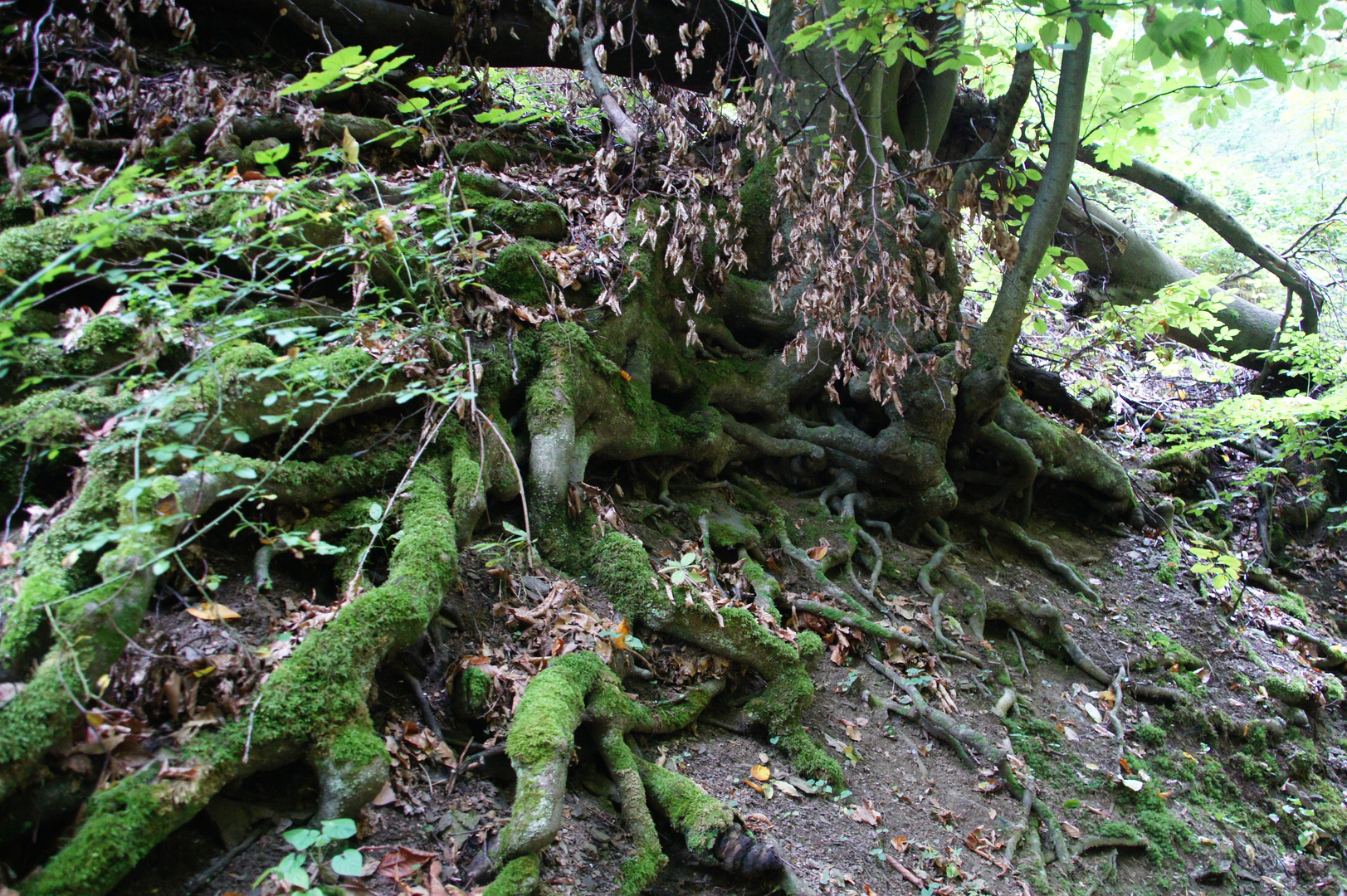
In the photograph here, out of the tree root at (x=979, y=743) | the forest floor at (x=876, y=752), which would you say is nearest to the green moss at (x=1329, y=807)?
the forest floor at (x=876, y=752)

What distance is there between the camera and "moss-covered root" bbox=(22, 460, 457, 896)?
189cm

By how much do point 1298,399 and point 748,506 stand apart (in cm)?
678

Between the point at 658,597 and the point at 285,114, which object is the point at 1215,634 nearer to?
the point at 658,597

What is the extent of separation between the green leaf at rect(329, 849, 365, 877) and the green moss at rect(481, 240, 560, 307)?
3317mm

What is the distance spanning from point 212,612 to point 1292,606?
390 inches

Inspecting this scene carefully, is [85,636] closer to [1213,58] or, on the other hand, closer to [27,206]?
[27,206]

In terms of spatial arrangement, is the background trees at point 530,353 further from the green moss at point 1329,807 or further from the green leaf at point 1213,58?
the green moss at point 1329,807

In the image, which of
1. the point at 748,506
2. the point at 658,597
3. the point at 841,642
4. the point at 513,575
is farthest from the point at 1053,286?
the point at 513,575

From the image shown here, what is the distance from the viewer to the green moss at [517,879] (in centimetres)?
230

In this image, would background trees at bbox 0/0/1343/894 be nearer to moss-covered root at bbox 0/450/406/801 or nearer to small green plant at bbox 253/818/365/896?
moss-covered root at bbox 0/450/406/801

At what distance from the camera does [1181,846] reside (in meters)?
4.67

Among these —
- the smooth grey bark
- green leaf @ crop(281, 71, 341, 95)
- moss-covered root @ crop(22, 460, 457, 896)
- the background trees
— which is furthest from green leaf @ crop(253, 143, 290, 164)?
the smooth grey bark

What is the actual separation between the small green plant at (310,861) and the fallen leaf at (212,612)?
0.85m

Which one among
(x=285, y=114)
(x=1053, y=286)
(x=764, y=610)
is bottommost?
(x=764, y=610)
